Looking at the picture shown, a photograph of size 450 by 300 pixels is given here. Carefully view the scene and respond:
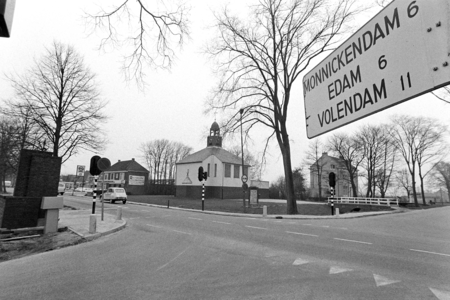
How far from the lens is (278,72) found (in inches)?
870

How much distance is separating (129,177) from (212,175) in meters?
23.4

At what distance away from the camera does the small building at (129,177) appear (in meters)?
59.4

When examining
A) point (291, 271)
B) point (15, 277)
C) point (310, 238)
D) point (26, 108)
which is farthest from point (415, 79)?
point (26, 108)

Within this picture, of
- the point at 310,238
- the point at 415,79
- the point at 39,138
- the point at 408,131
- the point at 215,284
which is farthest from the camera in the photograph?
the point at 408,131

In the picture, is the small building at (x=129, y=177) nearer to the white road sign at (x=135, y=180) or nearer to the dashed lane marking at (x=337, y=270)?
the white road sign at (x=135, y=180)

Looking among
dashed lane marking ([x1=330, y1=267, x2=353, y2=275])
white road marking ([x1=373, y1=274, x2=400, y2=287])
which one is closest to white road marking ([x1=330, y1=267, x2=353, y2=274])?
dashed lane marking ([x1=330, y1=267, x2=353, y2=275])

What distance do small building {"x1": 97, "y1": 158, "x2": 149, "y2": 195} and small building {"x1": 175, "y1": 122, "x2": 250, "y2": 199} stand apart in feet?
50.7

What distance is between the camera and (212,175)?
46188mm

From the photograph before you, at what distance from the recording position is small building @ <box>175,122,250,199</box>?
4572 cm

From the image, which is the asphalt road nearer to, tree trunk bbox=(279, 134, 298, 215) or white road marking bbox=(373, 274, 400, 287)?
white road marking bbox=(373, 274, 400, 287)

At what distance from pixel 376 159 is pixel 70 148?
1820 inches

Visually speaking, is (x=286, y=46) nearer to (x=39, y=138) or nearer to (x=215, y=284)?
(x=215, y=284)

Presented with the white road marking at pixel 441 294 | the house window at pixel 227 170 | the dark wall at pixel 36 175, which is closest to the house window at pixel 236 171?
the house window at pixel 227 170

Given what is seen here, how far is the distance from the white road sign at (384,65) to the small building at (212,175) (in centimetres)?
4283
